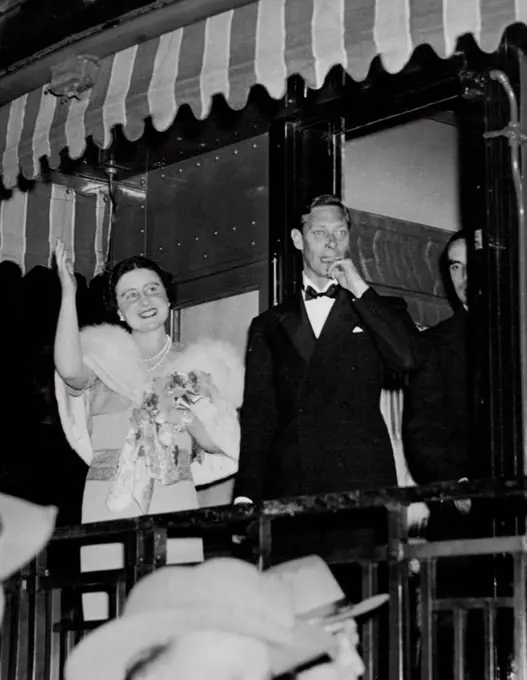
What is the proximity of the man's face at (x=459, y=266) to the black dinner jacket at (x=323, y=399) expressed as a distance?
13.7 inches

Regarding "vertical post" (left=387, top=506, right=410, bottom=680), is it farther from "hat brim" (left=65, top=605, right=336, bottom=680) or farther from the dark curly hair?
the dark curly hair

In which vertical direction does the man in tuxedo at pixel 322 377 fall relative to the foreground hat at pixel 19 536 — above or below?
above

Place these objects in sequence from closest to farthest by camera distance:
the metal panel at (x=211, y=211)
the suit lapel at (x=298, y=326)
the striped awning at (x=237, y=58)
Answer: the striped awning at (x=237, y=58) < the suit lapel at (x=298, y=326) < the metal panel at (x=211, y=211)

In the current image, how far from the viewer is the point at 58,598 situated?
4590 mm

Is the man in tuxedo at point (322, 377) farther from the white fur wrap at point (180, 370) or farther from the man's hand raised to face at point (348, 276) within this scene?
the white fur wrap at point (180, 370)

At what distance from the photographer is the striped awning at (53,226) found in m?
7.25

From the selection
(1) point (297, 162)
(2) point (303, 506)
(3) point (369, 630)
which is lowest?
(3) point (369, 630)

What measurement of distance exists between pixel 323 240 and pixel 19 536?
165 centimetres

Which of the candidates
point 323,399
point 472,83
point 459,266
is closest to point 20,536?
point 323,399

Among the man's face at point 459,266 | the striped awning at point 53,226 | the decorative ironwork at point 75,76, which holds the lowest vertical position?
the man's face at point 459,266

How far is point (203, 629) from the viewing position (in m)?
3.62

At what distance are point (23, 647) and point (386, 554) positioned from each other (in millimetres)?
1634

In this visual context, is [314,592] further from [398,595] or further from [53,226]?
[53,226]

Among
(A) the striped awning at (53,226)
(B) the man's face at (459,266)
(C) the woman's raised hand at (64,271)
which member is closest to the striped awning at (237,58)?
(C) the woman's raised hand at (64,271)
